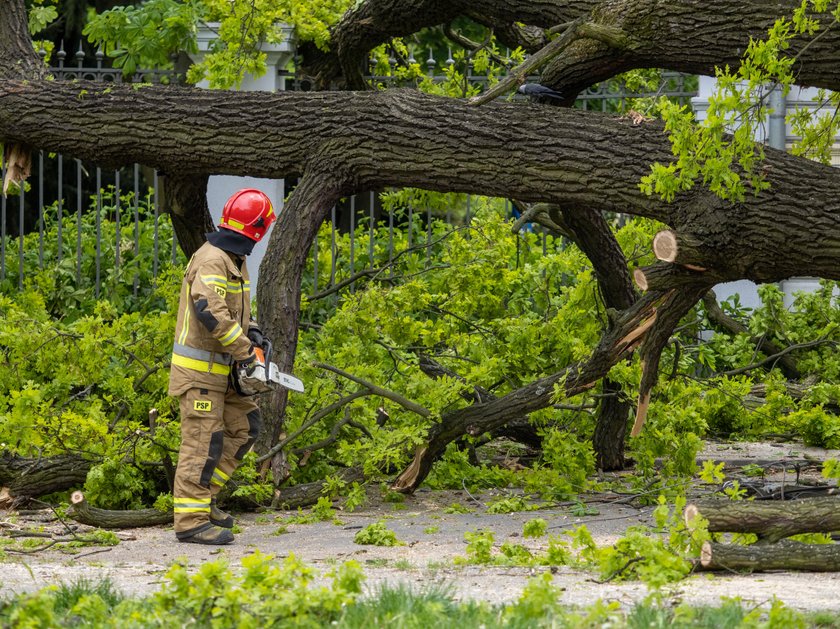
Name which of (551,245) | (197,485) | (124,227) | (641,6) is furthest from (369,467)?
(124,227)

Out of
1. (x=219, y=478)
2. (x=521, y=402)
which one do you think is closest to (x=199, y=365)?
(x=219, y=478)

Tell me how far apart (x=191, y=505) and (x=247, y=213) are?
1.56 m

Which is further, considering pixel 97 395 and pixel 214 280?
pixel 97 395

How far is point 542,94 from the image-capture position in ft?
24.8

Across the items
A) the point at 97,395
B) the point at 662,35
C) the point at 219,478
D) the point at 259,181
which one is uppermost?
the point at 662,35

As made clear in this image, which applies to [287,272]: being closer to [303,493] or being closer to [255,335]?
[255,335]

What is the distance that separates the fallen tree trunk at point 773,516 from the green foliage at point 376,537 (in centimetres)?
174

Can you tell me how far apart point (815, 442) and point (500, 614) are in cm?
634

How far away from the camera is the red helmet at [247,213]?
6.86 meters

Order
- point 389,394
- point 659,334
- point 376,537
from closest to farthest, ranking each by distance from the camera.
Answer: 1. point 376,537
2. point 659,334
3. point 389,394

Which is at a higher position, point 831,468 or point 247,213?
point 247,213

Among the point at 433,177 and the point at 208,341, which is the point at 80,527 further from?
the point at 433,177

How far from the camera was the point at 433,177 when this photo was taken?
287 inches

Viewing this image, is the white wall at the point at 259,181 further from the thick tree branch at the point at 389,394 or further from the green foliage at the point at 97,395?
the thick tree branch at the point at 389,394
